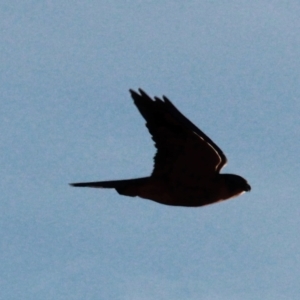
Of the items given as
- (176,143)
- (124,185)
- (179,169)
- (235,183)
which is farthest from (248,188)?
(124,185)

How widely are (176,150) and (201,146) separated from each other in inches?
16.7

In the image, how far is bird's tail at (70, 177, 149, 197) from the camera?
2331 cm

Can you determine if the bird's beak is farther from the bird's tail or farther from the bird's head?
the bird's tail

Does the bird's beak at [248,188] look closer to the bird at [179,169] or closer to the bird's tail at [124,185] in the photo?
the bird at [179,169]

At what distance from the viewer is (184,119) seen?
73.8 ft

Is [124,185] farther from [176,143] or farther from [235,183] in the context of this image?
[235,183]

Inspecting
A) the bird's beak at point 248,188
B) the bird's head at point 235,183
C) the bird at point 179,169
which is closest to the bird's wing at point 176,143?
the bird at point 179,169

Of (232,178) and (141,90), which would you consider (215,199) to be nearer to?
(232,178)

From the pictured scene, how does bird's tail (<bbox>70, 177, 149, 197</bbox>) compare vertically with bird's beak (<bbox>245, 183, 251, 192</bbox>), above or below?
below

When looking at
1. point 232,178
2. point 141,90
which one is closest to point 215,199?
point 232,178

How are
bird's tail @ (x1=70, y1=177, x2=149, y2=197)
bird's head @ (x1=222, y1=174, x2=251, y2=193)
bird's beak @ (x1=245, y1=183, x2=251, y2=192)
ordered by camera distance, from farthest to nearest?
bird's beak @ (x1=245, y1=183, x2=251, y2=192), bird's tail @ (x1=70, y1=177, x2=149, y2=197), bird's head @ (x1=222, y1=174, x2=251, y2=193)

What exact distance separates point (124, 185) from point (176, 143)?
984mm

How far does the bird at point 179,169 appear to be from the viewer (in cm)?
2278

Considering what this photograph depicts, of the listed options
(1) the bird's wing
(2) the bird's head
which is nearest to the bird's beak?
(2) the bird's head
